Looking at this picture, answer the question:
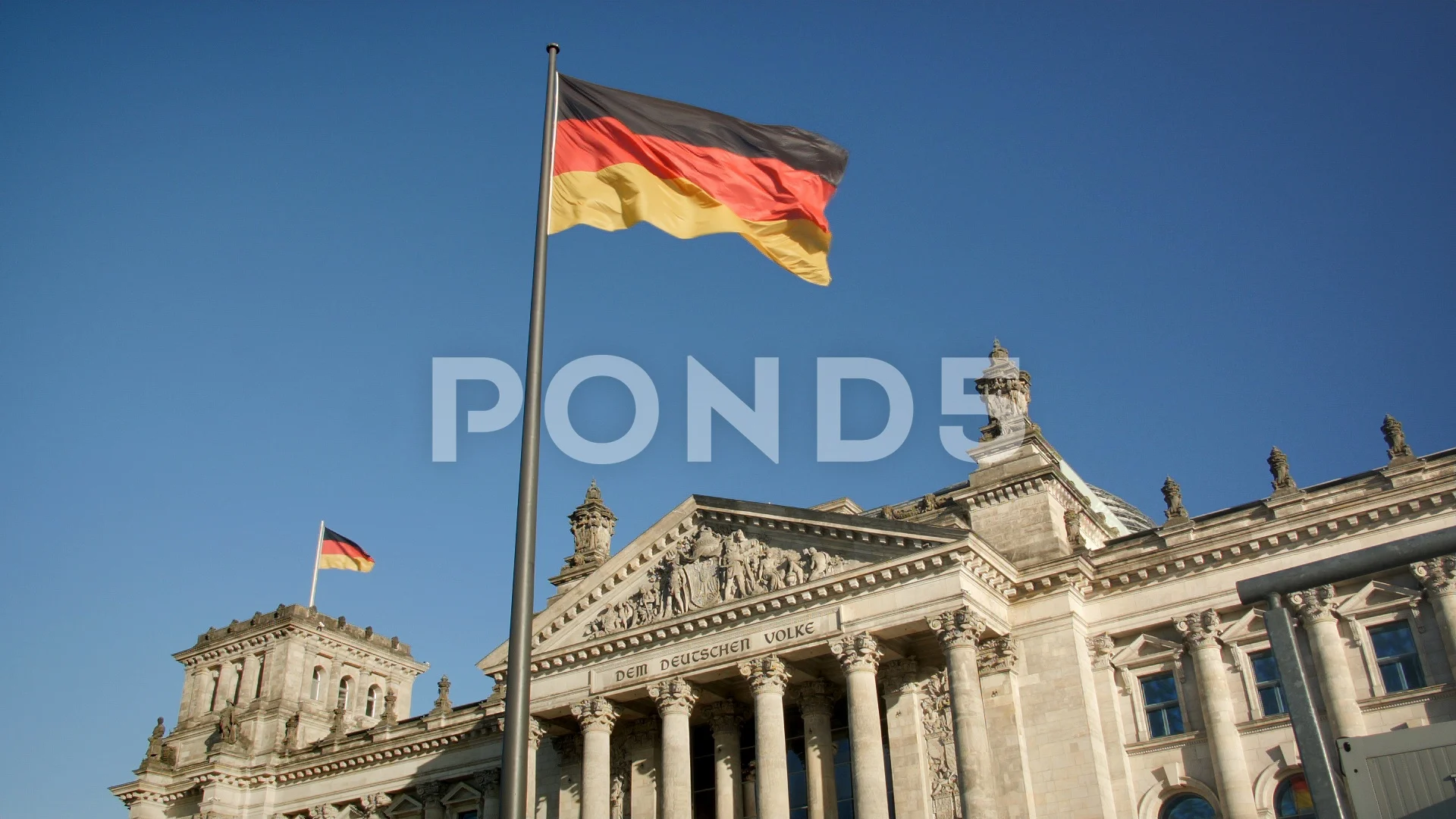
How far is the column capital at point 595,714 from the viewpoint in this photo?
38625mm

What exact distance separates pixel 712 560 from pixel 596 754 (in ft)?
22.8

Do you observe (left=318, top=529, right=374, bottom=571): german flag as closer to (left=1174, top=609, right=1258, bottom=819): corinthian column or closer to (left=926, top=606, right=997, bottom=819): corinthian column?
(left=926, top=606, right=997, bottom=819): corinthian column

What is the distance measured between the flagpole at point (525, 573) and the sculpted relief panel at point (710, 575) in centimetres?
2133

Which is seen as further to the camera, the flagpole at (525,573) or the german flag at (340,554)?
the german flag at (340,554)

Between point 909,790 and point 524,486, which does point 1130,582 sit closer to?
point 909,790

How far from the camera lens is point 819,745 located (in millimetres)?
36781

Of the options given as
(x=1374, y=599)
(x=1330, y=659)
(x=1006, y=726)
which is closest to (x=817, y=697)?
(x=1006, y=726)

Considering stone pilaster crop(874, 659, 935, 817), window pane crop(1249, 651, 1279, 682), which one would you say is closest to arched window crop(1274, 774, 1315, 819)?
window pane crop(1249, 651, 1279, 682)

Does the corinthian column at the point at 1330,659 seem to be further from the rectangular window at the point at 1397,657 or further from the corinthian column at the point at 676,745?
the corinthian column at the point at 676,745

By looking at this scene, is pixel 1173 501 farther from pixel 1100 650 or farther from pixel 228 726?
pixel 228 726

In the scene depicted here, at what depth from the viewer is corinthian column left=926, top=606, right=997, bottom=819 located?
3128 cm

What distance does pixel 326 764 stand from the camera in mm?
52469

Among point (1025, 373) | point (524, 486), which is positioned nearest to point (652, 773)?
point (1025, 373)

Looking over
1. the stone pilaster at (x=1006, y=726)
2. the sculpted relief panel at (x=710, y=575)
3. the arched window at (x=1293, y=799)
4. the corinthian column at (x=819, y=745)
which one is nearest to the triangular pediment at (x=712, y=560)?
the sculpted relief panel at (x=710, y=575)
